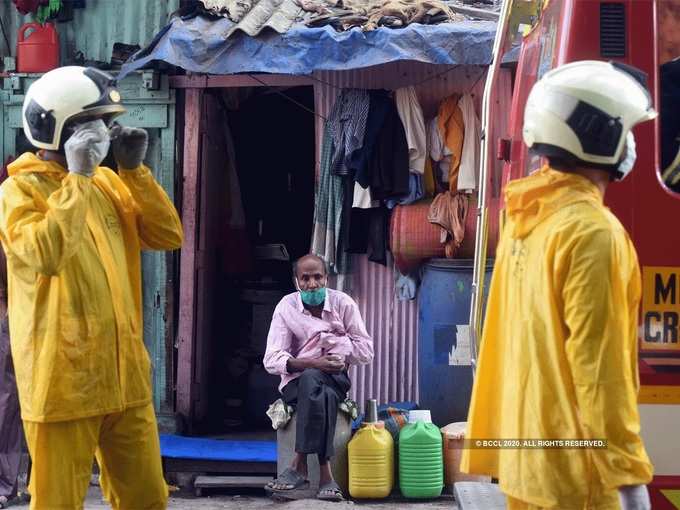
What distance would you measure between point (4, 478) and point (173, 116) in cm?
277

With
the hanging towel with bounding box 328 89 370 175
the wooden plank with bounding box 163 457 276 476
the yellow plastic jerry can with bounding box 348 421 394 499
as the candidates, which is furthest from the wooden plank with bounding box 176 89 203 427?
the yellow plastic jerry can with bounding box 348 421 394 499

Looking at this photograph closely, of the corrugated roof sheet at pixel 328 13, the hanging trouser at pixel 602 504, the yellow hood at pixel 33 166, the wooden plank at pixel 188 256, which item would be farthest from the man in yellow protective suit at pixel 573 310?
the wooden plank at pixel 188 256

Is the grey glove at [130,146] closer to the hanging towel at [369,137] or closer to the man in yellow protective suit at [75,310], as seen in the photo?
the man in yellow protective suit at [75,310]

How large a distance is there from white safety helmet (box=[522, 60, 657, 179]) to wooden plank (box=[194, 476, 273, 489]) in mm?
4542

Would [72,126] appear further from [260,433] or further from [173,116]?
[260,433]

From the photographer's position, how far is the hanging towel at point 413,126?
7.88 m

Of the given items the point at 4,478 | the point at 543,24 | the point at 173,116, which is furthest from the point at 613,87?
the point at 173,116

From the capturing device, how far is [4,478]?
6.80 meters

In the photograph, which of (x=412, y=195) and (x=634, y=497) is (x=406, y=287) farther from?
(x=634, y=497)

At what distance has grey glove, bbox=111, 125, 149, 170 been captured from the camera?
438 centimetres

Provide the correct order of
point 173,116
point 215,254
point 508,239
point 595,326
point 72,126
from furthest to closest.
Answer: point 215,254 < point 173,116 < point 72,126 < point 508,239 < point 595,326

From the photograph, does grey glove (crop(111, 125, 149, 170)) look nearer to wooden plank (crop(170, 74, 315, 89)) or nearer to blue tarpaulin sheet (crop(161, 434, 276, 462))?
blue tarpaulin sheet (crop(161, 434, 276, 462))

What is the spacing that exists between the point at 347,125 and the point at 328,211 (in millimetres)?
597

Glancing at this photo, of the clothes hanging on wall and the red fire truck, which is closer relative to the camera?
the red fire truck
